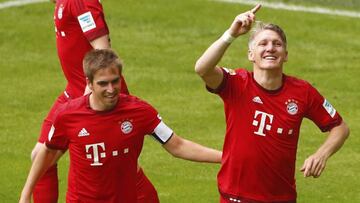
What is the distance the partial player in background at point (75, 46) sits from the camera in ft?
35.7

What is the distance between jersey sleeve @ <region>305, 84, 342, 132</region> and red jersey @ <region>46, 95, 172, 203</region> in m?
1.27

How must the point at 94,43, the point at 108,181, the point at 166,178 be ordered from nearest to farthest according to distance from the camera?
the point at 108,181
the point at 94,43
the point at 166,178

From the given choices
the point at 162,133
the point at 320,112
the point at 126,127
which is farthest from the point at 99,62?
the point at 320,112

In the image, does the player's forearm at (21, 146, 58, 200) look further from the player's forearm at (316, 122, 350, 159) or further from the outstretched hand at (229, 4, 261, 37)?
the player's forearm at (316, 122, 350, 159)

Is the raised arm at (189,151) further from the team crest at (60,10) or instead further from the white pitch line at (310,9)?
the white pitch line at (310,9)

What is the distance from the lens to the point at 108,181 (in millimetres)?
9523

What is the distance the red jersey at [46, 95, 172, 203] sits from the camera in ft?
31.1

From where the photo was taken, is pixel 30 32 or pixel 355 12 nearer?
pixel 30 32

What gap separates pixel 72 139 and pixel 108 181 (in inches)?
17.2

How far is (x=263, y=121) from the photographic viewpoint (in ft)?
31.8

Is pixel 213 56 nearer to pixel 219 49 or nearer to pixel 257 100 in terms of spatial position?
pixel 219 49

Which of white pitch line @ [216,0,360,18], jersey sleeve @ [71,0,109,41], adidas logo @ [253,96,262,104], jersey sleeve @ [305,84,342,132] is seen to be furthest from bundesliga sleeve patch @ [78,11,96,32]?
white pitch line @ [216,0,360,18]

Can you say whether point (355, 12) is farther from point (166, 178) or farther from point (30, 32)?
point (166, 178)

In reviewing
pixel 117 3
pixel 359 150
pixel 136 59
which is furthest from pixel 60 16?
pixel 117 3
